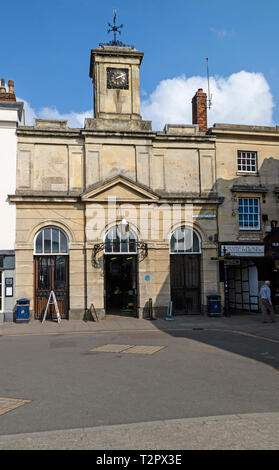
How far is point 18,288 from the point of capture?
63.4ft

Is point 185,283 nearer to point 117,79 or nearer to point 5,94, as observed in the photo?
point 117,79

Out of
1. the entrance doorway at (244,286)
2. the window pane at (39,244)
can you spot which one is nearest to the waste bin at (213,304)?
the entrance doorway at (244,286)

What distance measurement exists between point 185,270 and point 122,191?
5.17 meters

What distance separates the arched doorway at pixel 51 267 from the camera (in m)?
19.8

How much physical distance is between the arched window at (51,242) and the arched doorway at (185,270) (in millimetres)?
5453

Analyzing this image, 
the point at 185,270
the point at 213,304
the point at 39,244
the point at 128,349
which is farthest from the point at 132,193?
the point at 128,349

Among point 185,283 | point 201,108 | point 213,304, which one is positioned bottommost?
point 213,304

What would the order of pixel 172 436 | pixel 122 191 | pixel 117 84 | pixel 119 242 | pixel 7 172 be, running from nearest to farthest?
1. pixel 172 436
2. pixel 7 172
3. pixel 119 242
4. pixel 122 191
5. pixel 117 84

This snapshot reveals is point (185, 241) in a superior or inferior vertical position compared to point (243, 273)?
superior

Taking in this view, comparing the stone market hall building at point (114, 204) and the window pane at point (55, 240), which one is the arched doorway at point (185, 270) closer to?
the stone market hall building at point (114, 204)

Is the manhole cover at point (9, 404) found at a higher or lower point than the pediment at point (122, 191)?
lower

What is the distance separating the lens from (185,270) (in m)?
21.2
